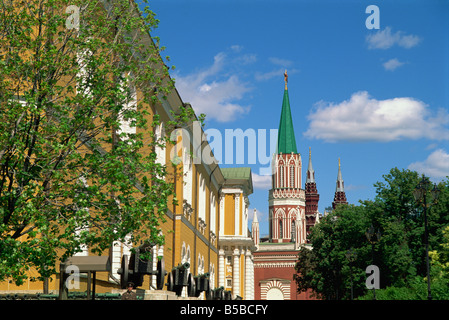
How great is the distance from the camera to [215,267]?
178 feet

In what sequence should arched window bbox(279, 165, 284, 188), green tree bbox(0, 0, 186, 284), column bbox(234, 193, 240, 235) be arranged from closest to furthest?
green tree bbox(0, 0, 186, 284) → column bbox(234, 193, 240, 235) → arched window bbox(279, 165, 284, 188)

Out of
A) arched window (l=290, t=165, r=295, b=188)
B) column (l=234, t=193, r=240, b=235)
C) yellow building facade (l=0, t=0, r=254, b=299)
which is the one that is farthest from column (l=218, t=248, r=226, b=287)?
arched window (l=290, t=165, r=295, b=188)

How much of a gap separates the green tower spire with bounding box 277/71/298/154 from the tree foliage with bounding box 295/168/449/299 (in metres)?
92.4

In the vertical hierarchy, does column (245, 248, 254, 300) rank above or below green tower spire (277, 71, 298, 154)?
below

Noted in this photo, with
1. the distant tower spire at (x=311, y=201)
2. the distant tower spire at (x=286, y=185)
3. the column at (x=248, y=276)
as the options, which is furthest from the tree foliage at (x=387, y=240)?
the distant tower spire at (x=311, y=201)

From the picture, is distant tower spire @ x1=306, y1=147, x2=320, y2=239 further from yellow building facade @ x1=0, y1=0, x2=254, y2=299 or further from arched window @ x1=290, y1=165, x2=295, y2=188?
yellow building facade @ x1=0, y1=0, x2=254, y2=299

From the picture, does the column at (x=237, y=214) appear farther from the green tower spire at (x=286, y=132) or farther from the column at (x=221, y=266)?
the green tower spire at (x=286, y=132)

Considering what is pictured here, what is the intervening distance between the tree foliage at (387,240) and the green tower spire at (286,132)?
92.4 meters

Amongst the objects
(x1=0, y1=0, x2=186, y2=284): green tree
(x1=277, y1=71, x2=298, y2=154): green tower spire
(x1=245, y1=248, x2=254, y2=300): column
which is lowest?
(x1=245, y1=248, x2=254, y2=300): column

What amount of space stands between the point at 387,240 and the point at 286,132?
4272 inches

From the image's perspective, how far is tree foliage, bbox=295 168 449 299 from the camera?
49.1 metres

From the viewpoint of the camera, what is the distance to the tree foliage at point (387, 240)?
49.1 metres
